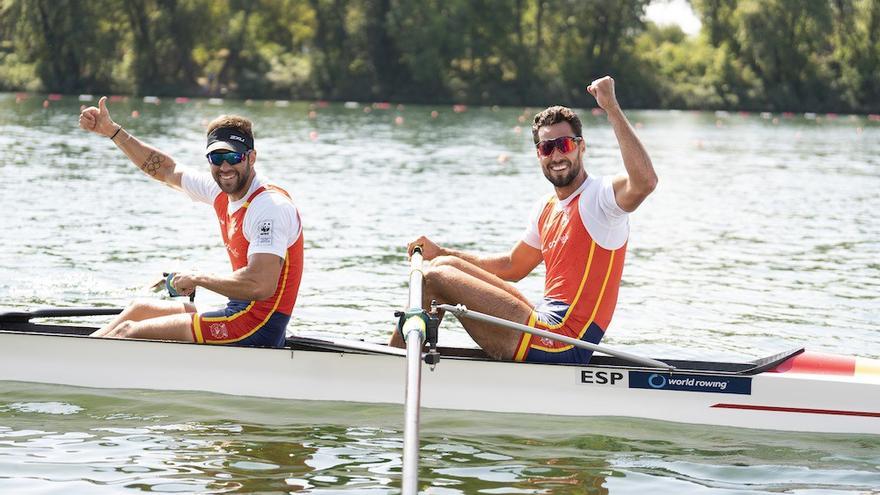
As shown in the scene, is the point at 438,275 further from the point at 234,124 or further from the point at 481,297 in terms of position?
the point at 234,124

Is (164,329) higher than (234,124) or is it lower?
lower

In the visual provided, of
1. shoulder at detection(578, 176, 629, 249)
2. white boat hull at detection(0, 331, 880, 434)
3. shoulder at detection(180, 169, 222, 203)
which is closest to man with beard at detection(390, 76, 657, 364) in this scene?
shoulder at detection(578, 176, 629, 249)

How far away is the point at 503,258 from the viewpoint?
30.1 ft

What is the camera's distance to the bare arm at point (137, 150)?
9.44m

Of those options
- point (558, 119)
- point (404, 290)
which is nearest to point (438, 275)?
point (558, 119)

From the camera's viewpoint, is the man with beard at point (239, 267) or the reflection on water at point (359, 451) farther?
the man with beard at point (239, 267)

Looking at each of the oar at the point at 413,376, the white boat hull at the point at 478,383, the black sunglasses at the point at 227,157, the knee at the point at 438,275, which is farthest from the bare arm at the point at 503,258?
the black sunglasses at the point at 227,157

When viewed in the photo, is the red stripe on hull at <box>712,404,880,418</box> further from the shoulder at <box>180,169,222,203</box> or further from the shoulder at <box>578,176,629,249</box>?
the shoulder at <box>180,169,222,203</box>

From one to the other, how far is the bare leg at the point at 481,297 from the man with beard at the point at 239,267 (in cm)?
93

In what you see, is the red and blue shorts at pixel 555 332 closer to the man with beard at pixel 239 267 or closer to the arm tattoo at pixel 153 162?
the man with beard at pixel 239 267

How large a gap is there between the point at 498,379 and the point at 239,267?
6.44 ft

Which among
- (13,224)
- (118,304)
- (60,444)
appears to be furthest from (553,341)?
(13,224)

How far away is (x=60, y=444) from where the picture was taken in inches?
327

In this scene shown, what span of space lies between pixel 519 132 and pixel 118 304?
36.5 meters
